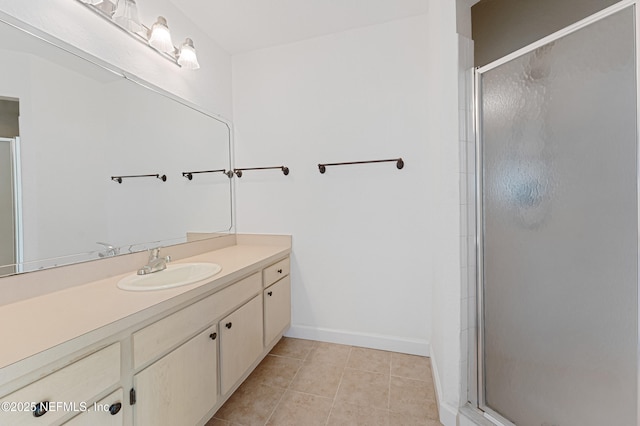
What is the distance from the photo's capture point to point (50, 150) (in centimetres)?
112

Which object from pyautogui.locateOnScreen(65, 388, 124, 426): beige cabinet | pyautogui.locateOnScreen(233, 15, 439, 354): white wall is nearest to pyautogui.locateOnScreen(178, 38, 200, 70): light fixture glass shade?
pyautogui.locateOnScreen(233, 15, 439, 354): white wall

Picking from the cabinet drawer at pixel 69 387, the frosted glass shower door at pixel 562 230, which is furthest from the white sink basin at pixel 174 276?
the frosted glass shower door at pixel 562 230

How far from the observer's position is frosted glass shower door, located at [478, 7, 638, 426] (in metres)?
0.88

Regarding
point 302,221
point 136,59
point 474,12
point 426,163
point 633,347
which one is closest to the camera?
point 633,347

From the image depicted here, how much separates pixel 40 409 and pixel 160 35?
1747 mm

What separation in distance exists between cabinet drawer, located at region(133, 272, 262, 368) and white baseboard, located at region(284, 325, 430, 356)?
0.84 meters

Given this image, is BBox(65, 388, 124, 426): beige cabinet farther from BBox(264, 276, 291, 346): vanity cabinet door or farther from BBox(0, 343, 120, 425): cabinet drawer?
BBox(264, 276, 291, 346): vanity cabinet door

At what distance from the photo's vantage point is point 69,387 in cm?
69

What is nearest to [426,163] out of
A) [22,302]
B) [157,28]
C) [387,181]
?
[387,181]

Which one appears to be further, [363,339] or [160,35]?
[363,339]

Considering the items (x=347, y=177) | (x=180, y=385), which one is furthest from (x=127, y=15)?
(x=180, y=385)

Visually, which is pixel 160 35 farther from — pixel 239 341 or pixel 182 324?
pixel 239 341

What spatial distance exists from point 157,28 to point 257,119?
849 millimetres

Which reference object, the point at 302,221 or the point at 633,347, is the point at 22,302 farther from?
the point at 633,347
